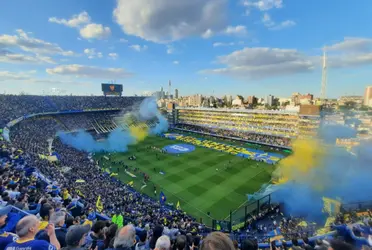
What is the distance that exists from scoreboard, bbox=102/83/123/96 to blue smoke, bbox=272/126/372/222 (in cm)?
6795

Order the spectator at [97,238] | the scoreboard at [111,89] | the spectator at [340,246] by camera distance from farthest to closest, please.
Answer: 1. the scoreboard at [111,89]
2. the spectator at [97,238]
3. the spectator at [340,246]

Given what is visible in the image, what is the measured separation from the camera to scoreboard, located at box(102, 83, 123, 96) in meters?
72.8

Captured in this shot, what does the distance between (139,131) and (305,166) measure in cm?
4800

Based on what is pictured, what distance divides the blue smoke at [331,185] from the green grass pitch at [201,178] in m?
5.46

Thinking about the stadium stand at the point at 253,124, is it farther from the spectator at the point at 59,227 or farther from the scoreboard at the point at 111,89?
the spectator at the point at 59,227

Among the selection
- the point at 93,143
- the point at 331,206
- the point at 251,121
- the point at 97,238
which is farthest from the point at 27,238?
the point at 251,121

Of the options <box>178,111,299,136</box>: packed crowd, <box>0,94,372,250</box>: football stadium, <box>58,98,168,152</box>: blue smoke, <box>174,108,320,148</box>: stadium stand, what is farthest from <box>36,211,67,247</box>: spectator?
<box>178,111,299,136</box>: packed crowd

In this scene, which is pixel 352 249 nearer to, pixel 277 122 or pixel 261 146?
pixel 261 146

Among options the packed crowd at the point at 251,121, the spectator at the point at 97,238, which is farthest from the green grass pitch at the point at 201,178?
the packed crowd at the point at 251,121

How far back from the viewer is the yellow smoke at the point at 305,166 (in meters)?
22.8

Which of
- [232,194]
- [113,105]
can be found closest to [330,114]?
[232,194]

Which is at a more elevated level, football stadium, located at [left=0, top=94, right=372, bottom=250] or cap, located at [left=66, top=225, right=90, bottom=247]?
cap, located at [left=66, top=225, right=90, bottom=247]

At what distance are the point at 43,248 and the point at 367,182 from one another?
85.7ft

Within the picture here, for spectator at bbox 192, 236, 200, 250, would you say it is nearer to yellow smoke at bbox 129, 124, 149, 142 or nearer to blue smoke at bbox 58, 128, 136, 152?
blue smoke at bbox 58, 128, 136, 152
